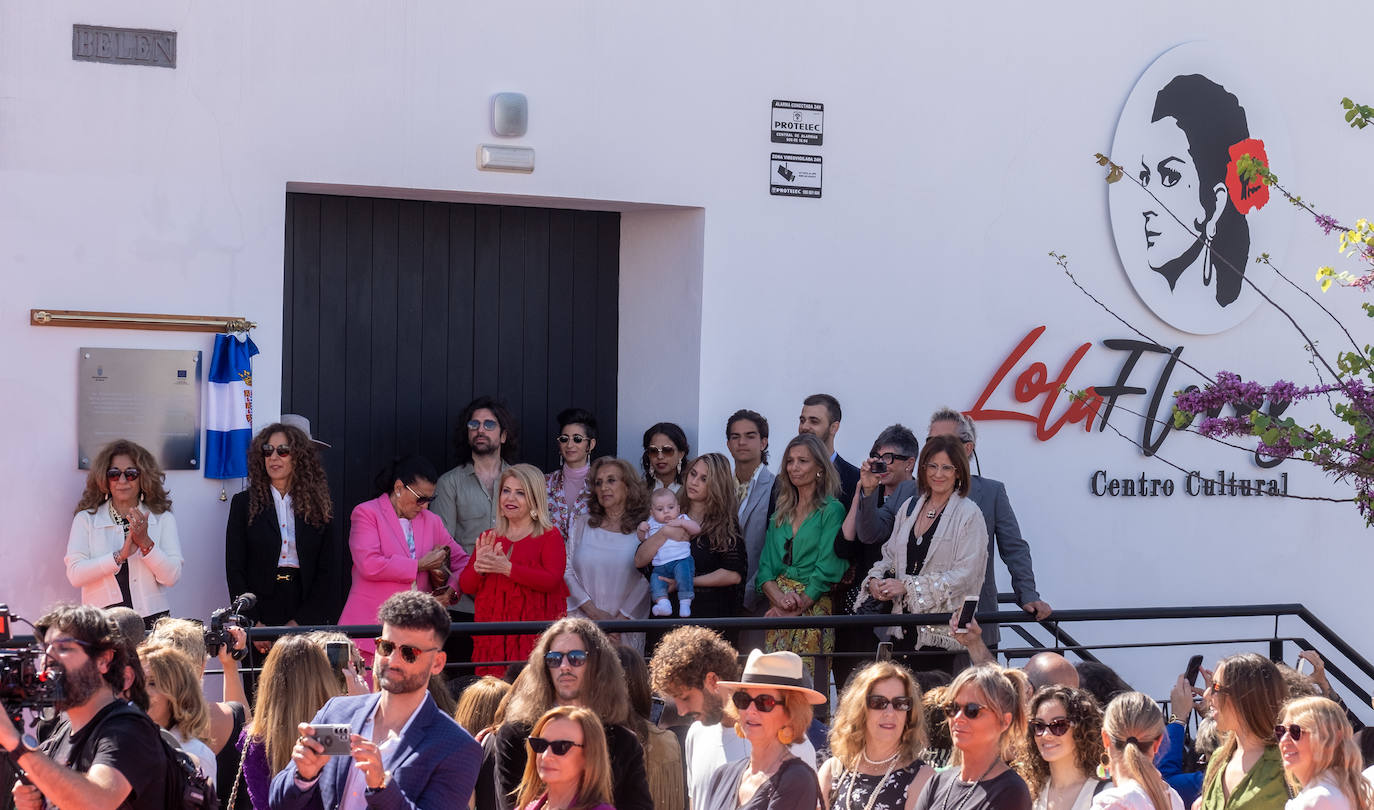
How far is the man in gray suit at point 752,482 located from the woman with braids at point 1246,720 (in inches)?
115

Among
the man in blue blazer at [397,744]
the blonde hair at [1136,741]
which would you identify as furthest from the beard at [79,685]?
the blonde hair at [1136,741]

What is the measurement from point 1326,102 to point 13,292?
826cm

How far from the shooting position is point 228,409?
321 inches

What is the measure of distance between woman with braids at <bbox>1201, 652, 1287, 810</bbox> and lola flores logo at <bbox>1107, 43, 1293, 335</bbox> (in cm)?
496

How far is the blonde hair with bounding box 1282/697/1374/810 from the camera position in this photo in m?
5.12

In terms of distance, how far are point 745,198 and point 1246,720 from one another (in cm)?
458

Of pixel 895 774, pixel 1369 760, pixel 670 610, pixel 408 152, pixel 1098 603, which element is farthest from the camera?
pixel 1098 603

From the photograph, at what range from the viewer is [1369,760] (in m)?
6.66

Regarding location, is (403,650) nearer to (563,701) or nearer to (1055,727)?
(563,701)

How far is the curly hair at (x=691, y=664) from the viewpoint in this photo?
18.9 ft

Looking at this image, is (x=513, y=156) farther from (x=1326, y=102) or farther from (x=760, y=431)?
(x=1326, y=102)

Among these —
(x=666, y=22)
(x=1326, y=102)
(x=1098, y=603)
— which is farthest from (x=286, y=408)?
(x=1326, y=102)

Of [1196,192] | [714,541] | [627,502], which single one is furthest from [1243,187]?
[627,502]

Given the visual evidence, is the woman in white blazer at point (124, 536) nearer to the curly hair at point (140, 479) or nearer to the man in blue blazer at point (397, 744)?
the curly hair at point (140, 479)
